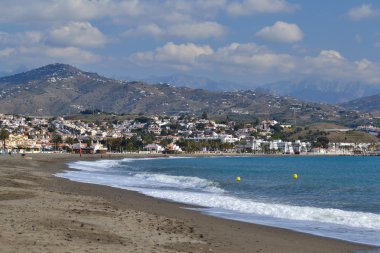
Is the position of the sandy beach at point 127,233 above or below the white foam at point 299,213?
above

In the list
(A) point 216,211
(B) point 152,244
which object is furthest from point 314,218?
(B) point 152,244

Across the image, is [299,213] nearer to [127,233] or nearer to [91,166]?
[127,233]

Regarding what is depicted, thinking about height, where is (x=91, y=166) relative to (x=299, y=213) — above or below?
above

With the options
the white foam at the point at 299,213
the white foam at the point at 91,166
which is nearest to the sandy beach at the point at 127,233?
the white foam at the point at 299,213

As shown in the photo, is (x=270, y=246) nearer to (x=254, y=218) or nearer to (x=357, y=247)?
(x=357, y=247)

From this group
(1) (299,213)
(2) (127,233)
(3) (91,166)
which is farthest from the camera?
(3) (91,166)

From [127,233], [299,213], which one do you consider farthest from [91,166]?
[127,233]

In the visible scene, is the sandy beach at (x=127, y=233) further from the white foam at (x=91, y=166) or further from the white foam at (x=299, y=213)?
the white foam at (x=91, y=166)

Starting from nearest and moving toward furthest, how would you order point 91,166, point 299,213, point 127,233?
point 127,233 < point 299,213 < point 91,166

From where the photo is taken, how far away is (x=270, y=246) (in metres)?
14.9

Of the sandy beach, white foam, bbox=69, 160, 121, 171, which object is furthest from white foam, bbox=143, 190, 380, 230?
white foam, bbox=69, 160, 121, 171

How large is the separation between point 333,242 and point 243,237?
2.39m

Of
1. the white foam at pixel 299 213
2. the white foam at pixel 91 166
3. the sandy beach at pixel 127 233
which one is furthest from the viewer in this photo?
the white foam at pixel 91 166

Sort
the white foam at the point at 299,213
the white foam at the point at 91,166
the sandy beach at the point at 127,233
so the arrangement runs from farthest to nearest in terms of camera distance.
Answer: the white foam at the point at 91,166 < the white foam at the point at 299,213 < the sandy beach at the point at 127,233
